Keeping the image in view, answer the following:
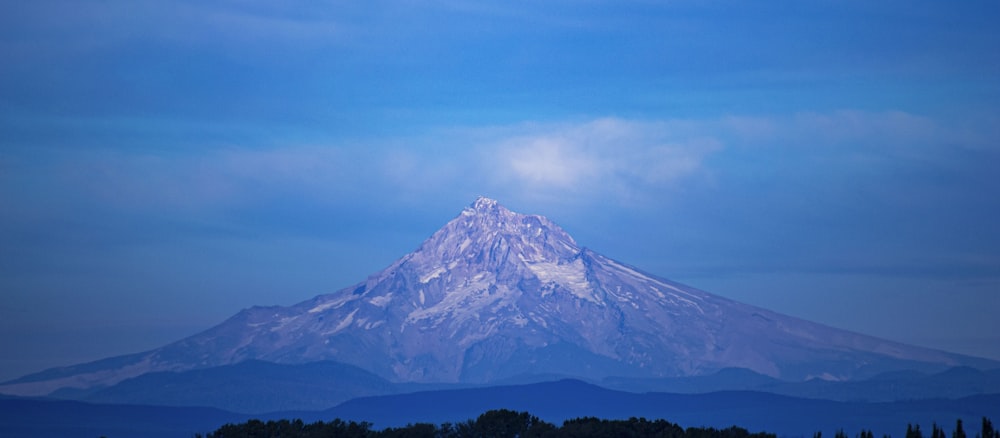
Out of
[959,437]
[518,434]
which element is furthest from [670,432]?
[959,437]

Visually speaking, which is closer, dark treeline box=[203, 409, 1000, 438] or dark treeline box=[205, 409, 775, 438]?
dark treeline box=[203, 409, 1000, 438]

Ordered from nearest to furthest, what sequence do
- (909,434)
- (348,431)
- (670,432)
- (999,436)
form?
(999,436) → (909,434) → (670,432) → (348,431)

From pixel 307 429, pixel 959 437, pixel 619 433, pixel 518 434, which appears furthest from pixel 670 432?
pixel 307 429

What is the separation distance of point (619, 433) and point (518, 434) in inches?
537

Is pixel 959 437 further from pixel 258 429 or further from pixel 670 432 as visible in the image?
pixel 258 429

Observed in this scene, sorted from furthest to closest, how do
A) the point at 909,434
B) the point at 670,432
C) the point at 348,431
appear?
the point at 348,431, the point at 670,432, the point at 909,434

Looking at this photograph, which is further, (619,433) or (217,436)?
(217,436)

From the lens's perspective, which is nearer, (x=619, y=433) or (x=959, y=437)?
(x=959, y=437)

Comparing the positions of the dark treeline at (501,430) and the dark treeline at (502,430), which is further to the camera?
the dark treeline at (501,430)

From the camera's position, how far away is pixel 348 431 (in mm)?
133625

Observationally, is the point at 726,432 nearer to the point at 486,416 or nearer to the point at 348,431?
the point at 486,416

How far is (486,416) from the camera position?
452ft

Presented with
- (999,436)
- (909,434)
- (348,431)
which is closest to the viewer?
(999,436)

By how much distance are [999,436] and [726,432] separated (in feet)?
99.1
